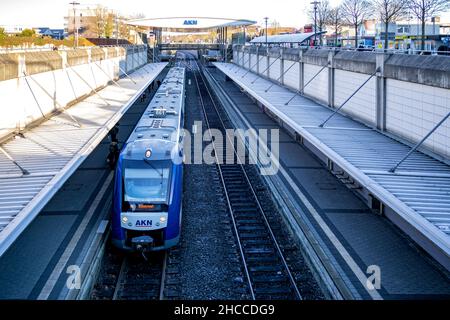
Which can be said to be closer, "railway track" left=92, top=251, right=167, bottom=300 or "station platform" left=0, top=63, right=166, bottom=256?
"station platform" left=0, top=63, right=166, bottom=256

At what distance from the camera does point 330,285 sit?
1097 centimetres

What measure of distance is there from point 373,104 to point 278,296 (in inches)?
396

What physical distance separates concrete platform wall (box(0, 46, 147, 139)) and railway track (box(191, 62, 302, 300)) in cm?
757

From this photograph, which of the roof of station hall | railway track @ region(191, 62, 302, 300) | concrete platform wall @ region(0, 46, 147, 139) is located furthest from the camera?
the roof of station hall

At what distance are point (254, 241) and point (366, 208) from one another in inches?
155

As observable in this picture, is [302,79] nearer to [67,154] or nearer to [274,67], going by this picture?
[274,67]

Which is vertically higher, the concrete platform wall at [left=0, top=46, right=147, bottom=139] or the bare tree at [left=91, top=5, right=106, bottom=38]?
the bare tree at [left=91, top=5, right=106, bottom=38]

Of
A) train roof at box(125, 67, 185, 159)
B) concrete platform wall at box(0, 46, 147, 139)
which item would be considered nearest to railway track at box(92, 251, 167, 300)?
train roof at box(125, 67, 185, 159)

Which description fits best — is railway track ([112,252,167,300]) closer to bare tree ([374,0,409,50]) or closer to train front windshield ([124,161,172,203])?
train front windshield ([124,161,172,203])

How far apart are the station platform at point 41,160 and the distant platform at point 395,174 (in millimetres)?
6726

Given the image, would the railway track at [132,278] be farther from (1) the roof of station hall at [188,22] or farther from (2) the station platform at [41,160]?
(1) the roof of station hall at [188,22]

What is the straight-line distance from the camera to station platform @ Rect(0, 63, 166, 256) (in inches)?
377

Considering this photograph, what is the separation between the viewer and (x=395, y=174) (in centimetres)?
1224
